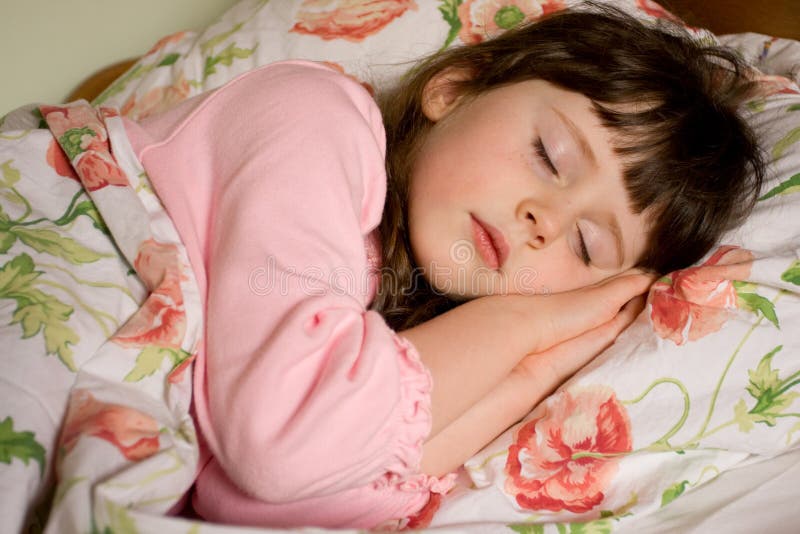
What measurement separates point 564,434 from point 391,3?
91 centimetres

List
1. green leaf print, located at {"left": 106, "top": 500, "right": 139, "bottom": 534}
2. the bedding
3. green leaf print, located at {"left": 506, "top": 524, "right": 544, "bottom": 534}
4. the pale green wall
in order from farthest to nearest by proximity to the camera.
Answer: the pale green wall < green leaf print, located at {"left": 506, "top": 524, "right": 544, "bottom": 534} < the bedding < green leaf print, located at {"left": 106, "top": 500, "right": 139, "bottom": 534}

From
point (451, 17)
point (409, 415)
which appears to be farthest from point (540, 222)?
point (451, 17)

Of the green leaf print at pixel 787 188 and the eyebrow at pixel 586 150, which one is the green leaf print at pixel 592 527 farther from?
the green leaf print at pixel 787 188

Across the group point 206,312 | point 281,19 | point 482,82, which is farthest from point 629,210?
point 281,19

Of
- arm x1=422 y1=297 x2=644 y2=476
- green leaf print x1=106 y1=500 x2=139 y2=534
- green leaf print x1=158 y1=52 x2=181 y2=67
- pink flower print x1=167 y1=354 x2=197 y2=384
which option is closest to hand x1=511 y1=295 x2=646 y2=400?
arm x1=422 y1=297 x2=644 y2=476

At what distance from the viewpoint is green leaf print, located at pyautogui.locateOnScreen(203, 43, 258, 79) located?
143 cm

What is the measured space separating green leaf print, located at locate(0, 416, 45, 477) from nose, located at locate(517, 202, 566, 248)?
64 centimetres

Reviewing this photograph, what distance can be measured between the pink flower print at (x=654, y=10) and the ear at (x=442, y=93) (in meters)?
0.46

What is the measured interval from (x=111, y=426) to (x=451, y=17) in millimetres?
1025

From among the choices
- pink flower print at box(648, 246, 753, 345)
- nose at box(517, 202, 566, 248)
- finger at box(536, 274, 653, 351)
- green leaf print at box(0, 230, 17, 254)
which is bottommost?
finger at box(536, 274, 653, 351)

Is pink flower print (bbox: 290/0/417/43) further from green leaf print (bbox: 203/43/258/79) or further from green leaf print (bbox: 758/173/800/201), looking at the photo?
Result: green leaf print (bbox: 758/173/800/201)

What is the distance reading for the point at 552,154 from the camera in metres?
1.05

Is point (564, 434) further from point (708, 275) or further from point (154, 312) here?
point (154, 312)

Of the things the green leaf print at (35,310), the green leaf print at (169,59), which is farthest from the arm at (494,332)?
the green leaf print at (169,59)
